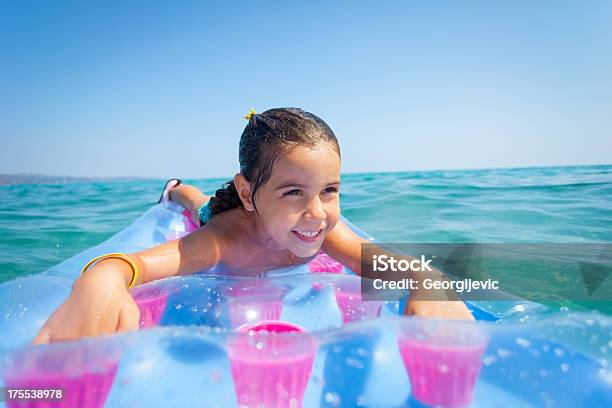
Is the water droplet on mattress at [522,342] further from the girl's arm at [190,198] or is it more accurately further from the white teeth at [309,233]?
the girl's arm at [190,198]

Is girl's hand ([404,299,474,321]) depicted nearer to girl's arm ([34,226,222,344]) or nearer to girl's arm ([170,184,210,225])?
girl's arm ([34,226,222,344])

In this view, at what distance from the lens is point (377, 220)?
5664 mm

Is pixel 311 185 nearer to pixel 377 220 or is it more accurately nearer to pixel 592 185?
pixel 377 220

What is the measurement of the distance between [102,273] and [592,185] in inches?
343

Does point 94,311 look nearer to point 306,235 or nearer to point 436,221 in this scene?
point 306,235

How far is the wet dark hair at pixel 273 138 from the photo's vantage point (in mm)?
1705

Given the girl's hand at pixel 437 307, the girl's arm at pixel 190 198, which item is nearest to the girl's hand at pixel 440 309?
the girl's hand at pixel 437 307

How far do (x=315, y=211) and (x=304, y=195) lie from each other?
0.25 feet

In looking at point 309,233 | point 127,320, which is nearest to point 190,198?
point 309,233

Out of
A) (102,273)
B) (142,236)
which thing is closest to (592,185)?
(142,236)

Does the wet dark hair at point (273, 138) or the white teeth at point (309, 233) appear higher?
the wet dark hair at point (273, 138)

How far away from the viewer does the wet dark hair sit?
1.71 m

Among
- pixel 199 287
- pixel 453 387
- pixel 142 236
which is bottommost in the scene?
pixel 142 236

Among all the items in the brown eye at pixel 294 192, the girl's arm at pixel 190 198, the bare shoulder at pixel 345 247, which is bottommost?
the girl's arm at pixel 190 198
